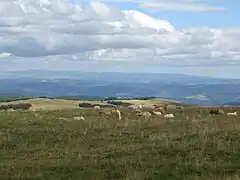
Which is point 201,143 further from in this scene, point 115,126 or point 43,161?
point 115,126

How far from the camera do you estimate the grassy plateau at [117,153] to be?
53.5 ft

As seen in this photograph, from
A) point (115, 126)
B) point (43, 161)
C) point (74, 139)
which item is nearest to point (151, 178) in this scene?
point (43, 161)

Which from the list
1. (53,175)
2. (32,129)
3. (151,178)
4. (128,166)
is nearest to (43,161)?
(53,175)

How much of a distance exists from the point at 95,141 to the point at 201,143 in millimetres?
5950

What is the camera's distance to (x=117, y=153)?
1981 centimetres

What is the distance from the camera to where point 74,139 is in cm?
2530

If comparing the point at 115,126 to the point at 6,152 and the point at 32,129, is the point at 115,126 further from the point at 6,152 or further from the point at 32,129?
the point at 6,152

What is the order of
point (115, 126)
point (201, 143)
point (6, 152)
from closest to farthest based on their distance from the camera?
1. point (201, 143)
2. point (6, 152)
3. point (115, 126)

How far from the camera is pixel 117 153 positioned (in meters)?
19.8

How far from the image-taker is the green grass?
16.3 metres

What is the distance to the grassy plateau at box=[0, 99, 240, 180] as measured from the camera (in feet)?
53.5

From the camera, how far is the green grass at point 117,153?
1631 cm

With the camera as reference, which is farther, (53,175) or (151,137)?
(151,137)

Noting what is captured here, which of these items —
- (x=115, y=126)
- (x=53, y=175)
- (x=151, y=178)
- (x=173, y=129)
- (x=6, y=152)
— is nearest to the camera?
(x=151, y=178)
